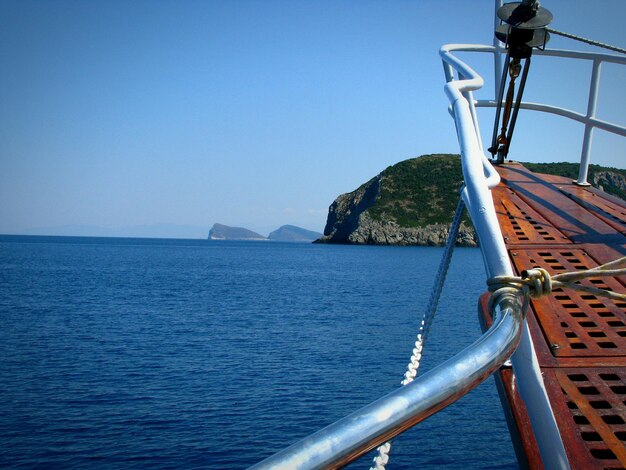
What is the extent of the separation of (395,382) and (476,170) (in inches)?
764

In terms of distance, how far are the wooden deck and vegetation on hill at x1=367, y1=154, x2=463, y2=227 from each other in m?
161

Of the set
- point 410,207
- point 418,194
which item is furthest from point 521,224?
point 418,194

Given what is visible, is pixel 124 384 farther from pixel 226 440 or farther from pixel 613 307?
pixel 613 307

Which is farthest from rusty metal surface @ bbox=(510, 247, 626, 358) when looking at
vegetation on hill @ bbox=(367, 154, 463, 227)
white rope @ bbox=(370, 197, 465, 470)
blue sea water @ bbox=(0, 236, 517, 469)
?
vegetation on hill @ bbox=(367, 154, 463, 227)

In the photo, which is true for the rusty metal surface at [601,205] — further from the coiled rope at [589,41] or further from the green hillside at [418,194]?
the green hillside at [418,194]

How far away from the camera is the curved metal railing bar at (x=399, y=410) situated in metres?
0.97

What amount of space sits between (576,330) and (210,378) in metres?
19.0

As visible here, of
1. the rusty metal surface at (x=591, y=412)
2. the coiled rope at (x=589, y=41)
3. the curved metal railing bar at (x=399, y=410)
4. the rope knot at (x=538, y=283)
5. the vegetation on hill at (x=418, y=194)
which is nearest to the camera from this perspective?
the curved metal railing bar at (x=399, y=410)

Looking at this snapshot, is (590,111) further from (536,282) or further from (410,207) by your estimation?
(410,207)

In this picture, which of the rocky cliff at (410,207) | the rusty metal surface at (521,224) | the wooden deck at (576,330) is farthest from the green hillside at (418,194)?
the wooden deck at (576,330)

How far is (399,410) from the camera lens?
3.59ft

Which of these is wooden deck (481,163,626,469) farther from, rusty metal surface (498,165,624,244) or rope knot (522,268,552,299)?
rope knot (522,268,552,299)

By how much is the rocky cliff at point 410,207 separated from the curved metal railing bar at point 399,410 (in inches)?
6348

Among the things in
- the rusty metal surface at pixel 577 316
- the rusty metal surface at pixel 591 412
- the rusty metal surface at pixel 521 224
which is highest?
the rusty metal surface at pixel 521 224
